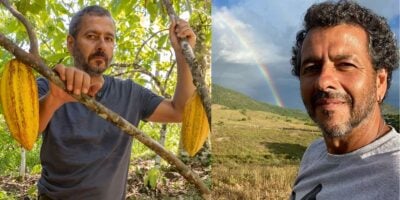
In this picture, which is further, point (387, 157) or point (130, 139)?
point (130, 139)

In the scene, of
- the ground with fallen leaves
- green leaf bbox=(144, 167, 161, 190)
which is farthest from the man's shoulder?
green leaf bbox=(144, 167, 161, 190)

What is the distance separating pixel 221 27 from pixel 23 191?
1795 mm

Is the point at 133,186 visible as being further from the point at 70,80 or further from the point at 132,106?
the point at 70,80

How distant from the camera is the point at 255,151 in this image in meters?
1.87

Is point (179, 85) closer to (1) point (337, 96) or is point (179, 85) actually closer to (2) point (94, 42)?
(2) point (94, 42)

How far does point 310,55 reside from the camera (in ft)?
3.19

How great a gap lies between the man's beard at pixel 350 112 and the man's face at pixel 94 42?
79cm

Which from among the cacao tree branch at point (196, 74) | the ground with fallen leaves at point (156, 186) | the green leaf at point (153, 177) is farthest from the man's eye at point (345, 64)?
the green leaf at point (153, 177)

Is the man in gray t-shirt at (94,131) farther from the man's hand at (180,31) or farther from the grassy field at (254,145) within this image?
the grassy field at (254,145)

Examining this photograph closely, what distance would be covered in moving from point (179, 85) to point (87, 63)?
326 millimetres

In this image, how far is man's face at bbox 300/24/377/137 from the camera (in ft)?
3.06

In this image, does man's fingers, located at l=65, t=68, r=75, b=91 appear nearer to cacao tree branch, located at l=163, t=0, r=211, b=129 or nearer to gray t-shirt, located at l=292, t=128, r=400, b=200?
cacao tree branch, located at l=163, t=0, r=211, b=129

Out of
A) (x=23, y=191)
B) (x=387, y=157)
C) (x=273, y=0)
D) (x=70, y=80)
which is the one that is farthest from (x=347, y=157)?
(x=23, y=191)

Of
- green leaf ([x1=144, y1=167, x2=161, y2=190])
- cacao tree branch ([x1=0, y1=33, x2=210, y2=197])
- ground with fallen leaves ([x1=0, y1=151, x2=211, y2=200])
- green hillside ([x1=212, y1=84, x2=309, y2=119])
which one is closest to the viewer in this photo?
cacao tree branch ([x1=0, y1=33, x2=210, y2=197])
